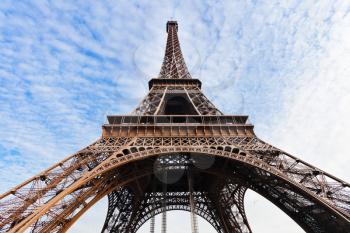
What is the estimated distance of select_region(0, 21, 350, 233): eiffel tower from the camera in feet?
42.3

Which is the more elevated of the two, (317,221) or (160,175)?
(160,175)

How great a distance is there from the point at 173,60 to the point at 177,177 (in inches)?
562

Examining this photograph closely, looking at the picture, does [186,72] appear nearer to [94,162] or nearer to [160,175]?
[160,175]

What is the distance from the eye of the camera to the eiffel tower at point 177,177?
42.3 feet

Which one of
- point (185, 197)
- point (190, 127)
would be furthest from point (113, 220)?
point (190, 127)

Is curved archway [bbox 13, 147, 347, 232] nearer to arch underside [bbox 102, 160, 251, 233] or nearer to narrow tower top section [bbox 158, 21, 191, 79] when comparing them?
arch underside [bbox 102, 160, 251, 233]

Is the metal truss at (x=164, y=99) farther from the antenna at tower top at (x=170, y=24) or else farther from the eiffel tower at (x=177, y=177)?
the antenna at tower top at (x=170, y=24)

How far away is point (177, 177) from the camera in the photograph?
25.0 meters

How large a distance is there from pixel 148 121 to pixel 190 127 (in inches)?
127

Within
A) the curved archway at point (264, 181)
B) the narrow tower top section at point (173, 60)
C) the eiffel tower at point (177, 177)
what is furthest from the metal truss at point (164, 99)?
the curved archway at point (264, 181)

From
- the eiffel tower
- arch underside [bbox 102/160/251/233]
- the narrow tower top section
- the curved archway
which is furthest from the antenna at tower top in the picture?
the curved archway

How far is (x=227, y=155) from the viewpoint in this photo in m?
15.8

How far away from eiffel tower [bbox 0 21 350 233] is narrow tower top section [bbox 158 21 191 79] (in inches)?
101

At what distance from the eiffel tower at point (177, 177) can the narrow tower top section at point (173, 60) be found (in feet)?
8.41
